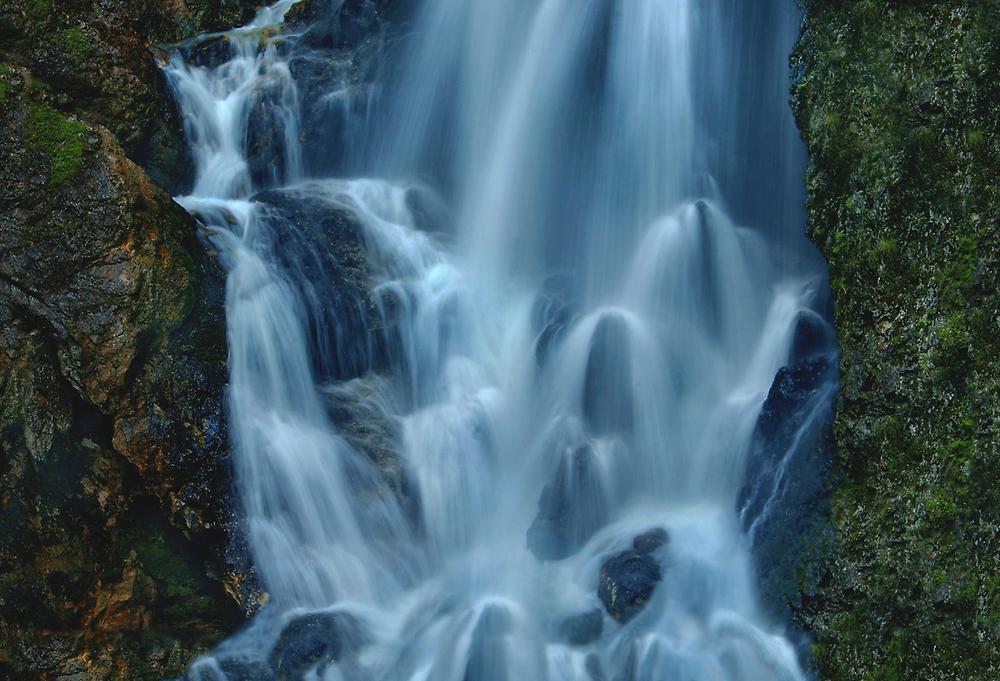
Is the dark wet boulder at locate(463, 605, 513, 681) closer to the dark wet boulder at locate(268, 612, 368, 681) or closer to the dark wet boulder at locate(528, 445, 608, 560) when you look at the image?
the dark wet boulder at locate(528, 445, 608, 560)

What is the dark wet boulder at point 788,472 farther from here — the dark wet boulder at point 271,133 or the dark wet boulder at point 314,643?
the dark wet boulder at point 271,133

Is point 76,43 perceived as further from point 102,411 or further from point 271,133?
point 102,411

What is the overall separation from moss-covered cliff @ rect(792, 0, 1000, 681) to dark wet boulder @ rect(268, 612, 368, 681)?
361 centimetres

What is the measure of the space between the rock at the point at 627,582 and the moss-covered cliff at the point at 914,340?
119 centimetres

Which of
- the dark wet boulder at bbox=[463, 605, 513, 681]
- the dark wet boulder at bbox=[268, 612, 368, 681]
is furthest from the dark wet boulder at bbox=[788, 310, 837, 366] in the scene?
the dark wet boulder at bbox=[268, 612, 368, 681]

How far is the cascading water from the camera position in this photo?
791cm

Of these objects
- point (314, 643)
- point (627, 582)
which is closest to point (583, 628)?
point (627, 582)

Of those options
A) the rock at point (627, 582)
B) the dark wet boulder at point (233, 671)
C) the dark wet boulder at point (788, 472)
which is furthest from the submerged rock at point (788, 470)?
the dark wet boulder at point (233, 671)

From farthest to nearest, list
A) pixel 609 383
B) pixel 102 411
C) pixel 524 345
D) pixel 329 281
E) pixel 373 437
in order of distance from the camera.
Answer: pixel 524 345 → pixel 329 281 → pixel 373 437 → pixel 609 383 → pixel 102 411

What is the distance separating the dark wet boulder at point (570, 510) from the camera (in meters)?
8.58

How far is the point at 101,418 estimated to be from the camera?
859 cm

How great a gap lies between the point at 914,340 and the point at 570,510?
10.6 feet

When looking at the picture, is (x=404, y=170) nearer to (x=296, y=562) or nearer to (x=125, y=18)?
(x=125, y=18)

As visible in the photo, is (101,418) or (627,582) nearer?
(627,582)
